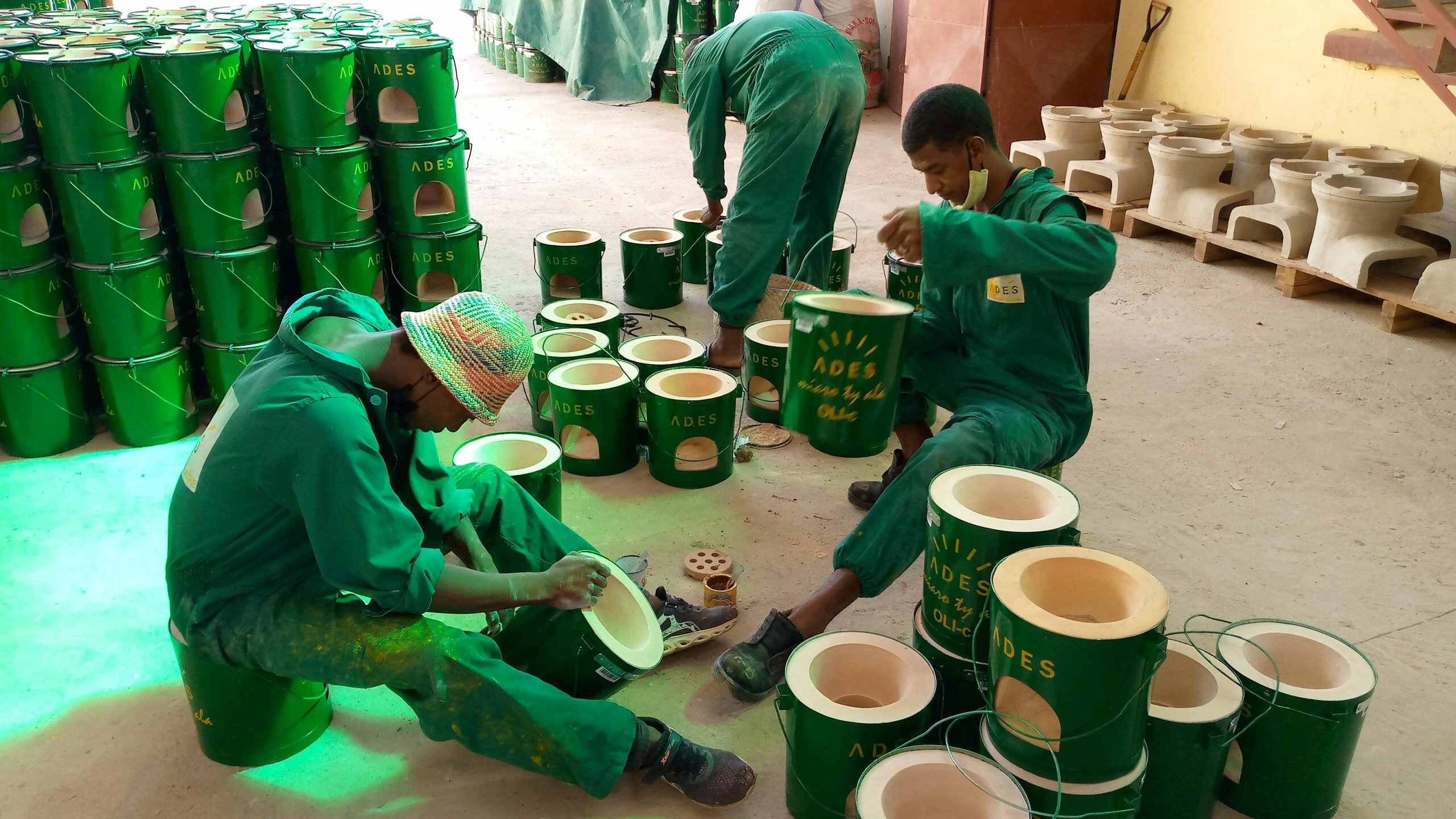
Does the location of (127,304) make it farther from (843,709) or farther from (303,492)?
(843,709)

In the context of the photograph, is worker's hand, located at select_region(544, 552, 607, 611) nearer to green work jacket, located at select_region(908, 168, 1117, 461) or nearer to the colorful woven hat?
the colorful woven hat

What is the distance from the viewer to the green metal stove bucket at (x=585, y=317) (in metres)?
4.16

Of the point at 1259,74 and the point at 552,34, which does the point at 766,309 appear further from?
the point at 552,34

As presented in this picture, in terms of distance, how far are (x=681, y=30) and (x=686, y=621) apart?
→ 8435mm

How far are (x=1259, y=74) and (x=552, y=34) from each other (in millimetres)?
7324

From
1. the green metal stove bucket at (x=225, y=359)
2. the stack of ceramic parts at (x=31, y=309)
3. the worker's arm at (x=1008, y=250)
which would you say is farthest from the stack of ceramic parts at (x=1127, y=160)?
the stack of ceramic parts at (x=31, y=309)

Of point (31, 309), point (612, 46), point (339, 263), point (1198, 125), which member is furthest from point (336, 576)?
point (612, 46)

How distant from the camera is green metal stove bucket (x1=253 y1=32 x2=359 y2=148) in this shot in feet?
12.8

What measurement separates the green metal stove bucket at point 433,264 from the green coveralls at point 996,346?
2.21 metres

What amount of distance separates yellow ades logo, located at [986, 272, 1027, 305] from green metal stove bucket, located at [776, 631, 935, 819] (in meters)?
1.03

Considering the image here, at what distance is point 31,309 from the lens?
3.64 m

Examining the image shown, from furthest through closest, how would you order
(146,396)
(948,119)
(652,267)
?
1. (652,267)
2. (146,396)
3. (948,119)

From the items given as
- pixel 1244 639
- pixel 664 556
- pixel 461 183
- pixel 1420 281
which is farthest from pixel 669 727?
pixel 1420 281

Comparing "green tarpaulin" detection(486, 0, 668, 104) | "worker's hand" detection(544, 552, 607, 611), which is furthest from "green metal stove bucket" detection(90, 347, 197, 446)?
"green tarpaulin" detection(486, 0, 668, 104)
